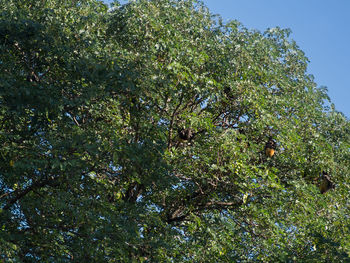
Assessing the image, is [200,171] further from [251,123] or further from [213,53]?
[213,53]

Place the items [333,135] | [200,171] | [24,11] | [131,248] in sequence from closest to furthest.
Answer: [131,248]
[24,11]
[200,171]
[333,135]

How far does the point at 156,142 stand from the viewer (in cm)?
1390

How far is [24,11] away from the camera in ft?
48.5

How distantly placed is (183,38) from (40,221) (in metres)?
7.13

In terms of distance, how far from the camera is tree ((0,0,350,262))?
13.0 m

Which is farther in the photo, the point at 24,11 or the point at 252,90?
the point at 252,90

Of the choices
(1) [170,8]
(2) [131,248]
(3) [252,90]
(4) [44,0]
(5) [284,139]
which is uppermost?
(1) [170,8]

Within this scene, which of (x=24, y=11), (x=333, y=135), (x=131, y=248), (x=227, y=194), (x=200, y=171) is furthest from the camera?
(x=333, y=135)

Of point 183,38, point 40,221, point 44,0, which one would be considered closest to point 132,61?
point 183,38

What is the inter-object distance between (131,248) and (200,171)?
3.50m

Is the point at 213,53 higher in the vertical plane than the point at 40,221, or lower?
higher

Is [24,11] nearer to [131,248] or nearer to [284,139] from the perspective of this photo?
[131,248]

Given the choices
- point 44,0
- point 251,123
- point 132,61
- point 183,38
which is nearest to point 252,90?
point 251,123

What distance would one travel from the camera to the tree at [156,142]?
13.0m
